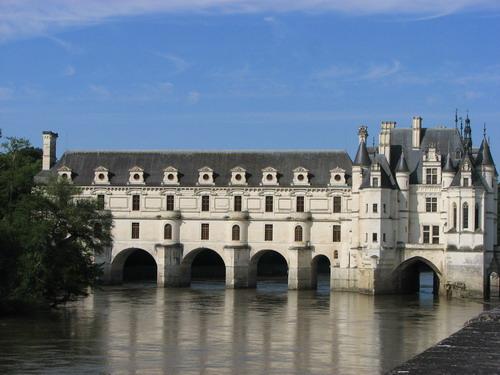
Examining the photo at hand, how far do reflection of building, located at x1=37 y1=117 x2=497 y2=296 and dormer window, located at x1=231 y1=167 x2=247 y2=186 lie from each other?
96mm

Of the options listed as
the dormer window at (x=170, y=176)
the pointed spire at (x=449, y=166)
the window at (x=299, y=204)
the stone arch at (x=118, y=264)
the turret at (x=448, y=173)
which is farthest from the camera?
the stone arch at (x=118, y=264)

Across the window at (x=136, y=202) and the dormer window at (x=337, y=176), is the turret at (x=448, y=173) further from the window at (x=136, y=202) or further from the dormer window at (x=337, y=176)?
the window at (x=136, y=202)

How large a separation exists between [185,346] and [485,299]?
2907cm

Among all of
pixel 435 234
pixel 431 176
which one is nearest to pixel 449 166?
pixel 431 176

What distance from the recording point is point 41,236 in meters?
44.1

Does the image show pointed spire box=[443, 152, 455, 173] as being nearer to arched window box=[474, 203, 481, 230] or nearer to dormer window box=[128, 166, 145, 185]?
arched window box=[474, 203, 481, 230]

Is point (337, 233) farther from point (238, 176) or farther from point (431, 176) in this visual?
point (238, 176)

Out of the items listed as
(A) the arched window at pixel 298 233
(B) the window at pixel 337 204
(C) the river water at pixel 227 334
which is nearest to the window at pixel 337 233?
(B) the window at pixel 337 204

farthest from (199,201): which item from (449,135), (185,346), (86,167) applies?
(185,346)

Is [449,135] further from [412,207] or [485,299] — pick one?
[485,299]

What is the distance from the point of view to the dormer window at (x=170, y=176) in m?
70.8

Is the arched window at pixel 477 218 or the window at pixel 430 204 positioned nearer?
the arched window at pixel 477 218

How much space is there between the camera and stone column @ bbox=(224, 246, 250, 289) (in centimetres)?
6812

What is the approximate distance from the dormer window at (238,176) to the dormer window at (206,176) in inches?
61.1
